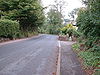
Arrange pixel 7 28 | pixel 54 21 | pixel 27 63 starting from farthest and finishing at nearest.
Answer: pixel 54 21 < pixel 7 28 < pixel 27 63

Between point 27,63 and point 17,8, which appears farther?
point 17,8

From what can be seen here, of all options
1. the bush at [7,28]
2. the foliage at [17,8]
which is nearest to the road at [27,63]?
the bush at [7,28]

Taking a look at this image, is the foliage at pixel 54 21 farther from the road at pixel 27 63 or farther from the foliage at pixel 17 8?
the road at pixel 27 63

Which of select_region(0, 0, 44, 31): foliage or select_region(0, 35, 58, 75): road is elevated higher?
select_region(0, 0, 44, 31): foliage

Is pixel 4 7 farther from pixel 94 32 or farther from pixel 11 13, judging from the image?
pixel 94 32

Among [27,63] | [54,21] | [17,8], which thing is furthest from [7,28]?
[54,21]

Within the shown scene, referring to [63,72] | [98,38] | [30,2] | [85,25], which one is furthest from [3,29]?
[63,72]

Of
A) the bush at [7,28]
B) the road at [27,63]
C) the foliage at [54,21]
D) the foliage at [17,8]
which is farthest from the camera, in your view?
the foliage at [54,21]

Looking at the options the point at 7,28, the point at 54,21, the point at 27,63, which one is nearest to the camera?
the point at 27,63

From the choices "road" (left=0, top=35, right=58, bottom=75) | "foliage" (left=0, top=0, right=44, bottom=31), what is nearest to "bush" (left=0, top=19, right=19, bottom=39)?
"foliage" (left=0, top=0, right=44, bottom=31)

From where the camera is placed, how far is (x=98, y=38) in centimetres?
1338

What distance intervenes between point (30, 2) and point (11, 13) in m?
4.90

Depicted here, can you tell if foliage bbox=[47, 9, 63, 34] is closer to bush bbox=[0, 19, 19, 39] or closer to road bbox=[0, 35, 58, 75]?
bush bbox=[0, 19, 19, 39]

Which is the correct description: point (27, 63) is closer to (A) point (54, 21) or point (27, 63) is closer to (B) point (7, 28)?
(B) point (7, 28)
